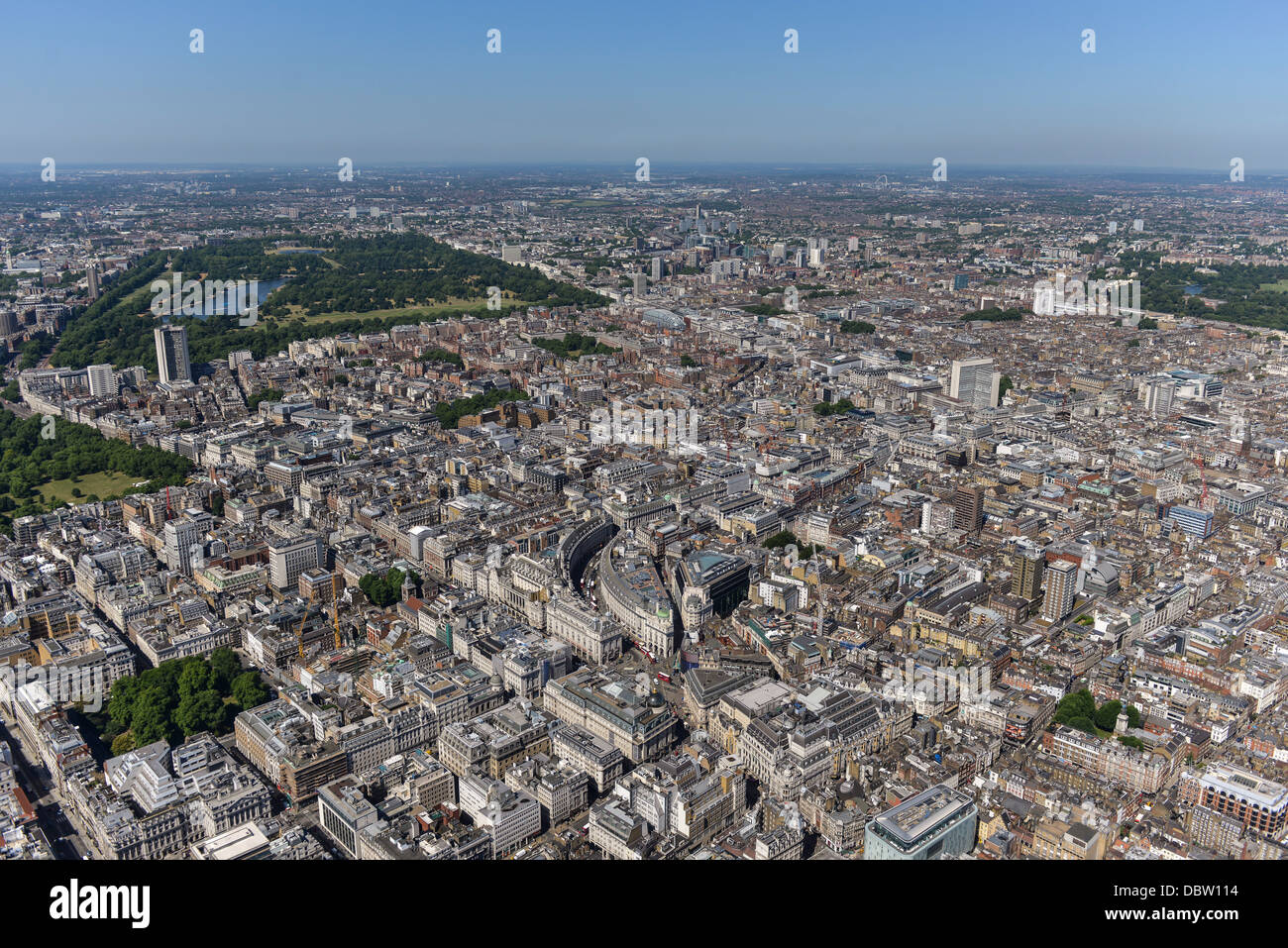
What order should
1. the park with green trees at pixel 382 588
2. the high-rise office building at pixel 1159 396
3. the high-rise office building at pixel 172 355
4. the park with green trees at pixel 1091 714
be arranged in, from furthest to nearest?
the high-rise office building at pixel 172 355 → the high-rise office building at pixel 1159 396 → the park with green trees at pixel 382 588 → the park with green trees at pixel 1091 714

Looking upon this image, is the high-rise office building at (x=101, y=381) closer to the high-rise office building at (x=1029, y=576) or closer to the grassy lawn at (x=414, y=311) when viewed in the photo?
the grassy lawn at (x=414, y=311)

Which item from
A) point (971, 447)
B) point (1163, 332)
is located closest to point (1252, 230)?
point (1163, 332)

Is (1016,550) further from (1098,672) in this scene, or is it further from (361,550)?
(361,550)

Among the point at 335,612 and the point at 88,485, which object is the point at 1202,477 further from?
the point at 88,485

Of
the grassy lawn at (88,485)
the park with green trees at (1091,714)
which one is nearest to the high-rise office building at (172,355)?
the grassy lawn at (88,485)

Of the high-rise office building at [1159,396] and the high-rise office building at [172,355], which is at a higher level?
the high-rise office building at [172,355]

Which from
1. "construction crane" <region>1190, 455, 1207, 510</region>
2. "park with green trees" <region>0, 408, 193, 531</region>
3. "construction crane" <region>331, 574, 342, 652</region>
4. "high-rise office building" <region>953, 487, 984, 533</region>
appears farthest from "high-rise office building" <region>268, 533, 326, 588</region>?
"construction crane" <region>1190, 455, 1207, 510</region>
